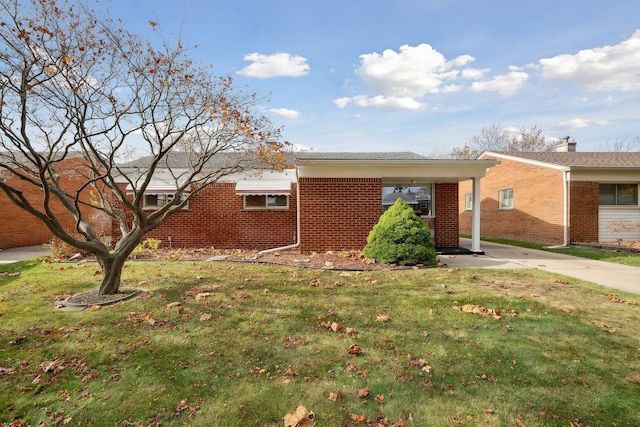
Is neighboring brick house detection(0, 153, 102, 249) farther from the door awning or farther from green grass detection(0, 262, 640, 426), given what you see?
green grass detection(0, 262, 640, 426)

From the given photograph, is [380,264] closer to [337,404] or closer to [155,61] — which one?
[337,404]

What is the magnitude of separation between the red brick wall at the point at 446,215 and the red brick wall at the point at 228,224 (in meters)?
5.97

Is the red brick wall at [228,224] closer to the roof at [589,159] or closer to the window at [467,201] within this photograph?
the roof at [589,159]

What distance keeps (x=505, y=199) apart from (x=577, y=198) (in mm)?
4235

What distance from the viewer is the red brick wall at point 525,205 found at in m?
14.9

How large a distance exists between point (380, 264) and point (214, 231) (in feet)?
24.7

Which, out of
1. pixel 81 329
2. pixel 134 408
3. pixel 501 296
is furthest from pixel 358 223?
pixel 134 408

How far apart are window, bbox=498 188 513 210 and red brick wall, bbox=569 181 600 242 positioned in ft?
11.8

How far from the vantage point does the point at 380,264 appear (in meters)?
9.12

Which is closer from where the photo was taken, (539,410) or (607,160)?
(539,410)

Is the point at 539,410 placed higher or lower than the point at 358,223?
lower

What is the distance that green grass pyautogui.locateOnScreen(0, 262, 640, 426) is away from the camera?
285 cm

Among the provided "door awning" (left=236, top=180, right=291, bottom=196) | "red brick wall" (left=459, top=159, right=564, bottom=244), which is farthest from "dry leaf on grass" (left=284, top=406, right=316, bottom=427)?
"red brick wall" (left=459, top=159, right=564, bottom=244)

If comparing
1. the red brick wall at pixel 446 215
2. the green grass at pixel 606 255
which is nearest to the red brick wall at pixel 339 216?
the red brick wall at pixel 446 215
